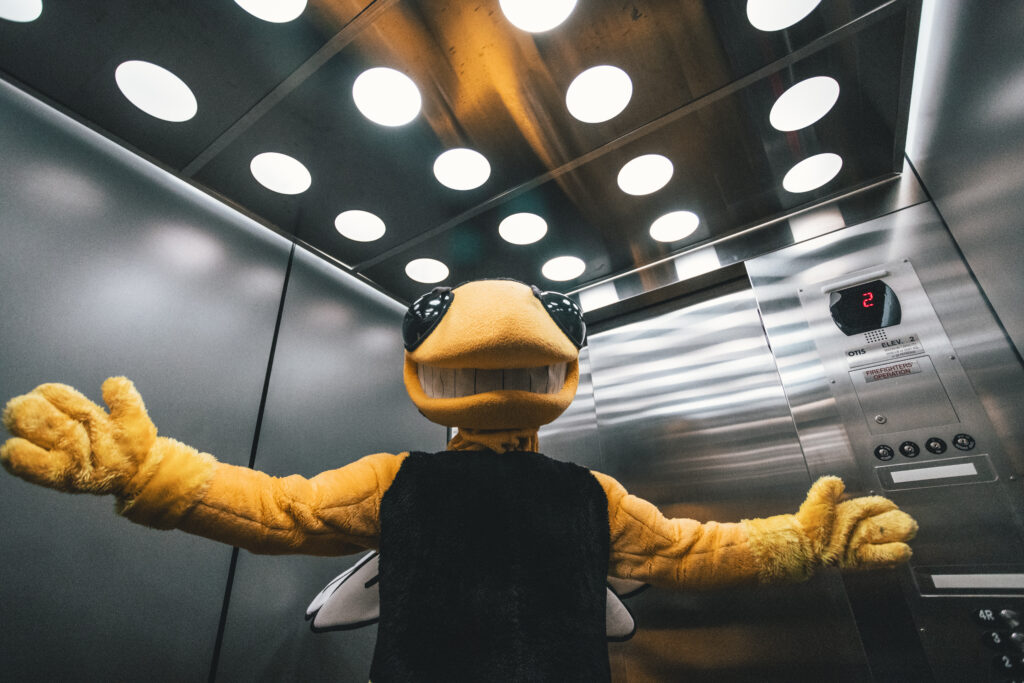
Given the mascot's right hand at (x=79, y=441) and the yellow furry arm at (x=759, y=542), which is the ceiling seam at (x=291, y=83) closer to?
the mascot's right hand at (x=79, y=441)

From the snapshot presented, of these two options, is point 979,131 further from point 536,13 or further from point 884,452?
point 536,13

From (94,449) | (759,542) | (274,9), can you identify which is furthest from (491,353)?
(274,9)

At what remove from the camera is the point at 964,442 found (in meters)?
1.19

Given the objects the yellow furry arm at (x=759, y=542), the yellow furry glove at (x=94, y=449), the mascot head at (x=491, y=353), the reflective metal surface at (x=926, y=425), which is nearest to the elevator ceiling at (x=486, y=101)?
the reflective metal surface at (x=926, y=425)

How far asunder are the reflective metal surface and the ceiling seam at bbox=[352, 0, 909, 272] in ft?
2.53

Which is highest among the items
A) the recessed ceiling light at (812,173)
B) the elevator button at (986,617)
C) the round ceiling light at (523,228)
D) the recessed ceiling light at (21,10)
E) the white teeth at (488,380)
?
the recessed ceiling light at (21,10)

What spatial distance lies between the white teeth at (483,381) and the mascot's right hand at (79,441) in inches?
19.8

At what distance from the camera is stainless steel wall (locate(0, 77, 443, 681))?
0.97 metres

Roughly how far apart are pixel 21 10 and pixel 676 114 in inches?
69.4

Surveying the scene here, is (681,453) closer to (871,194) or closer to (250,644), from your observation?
(871,194)

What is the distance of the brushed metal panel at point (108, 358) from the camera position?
0.95m

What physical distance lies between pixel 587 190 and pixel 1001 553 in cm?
160

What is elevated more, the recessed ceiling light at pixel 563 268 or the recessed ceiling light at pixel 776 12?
the recessed ceiling light at pixel 563 268

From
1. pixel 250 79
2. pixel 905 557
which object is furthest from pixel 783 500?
pixel 250 79
